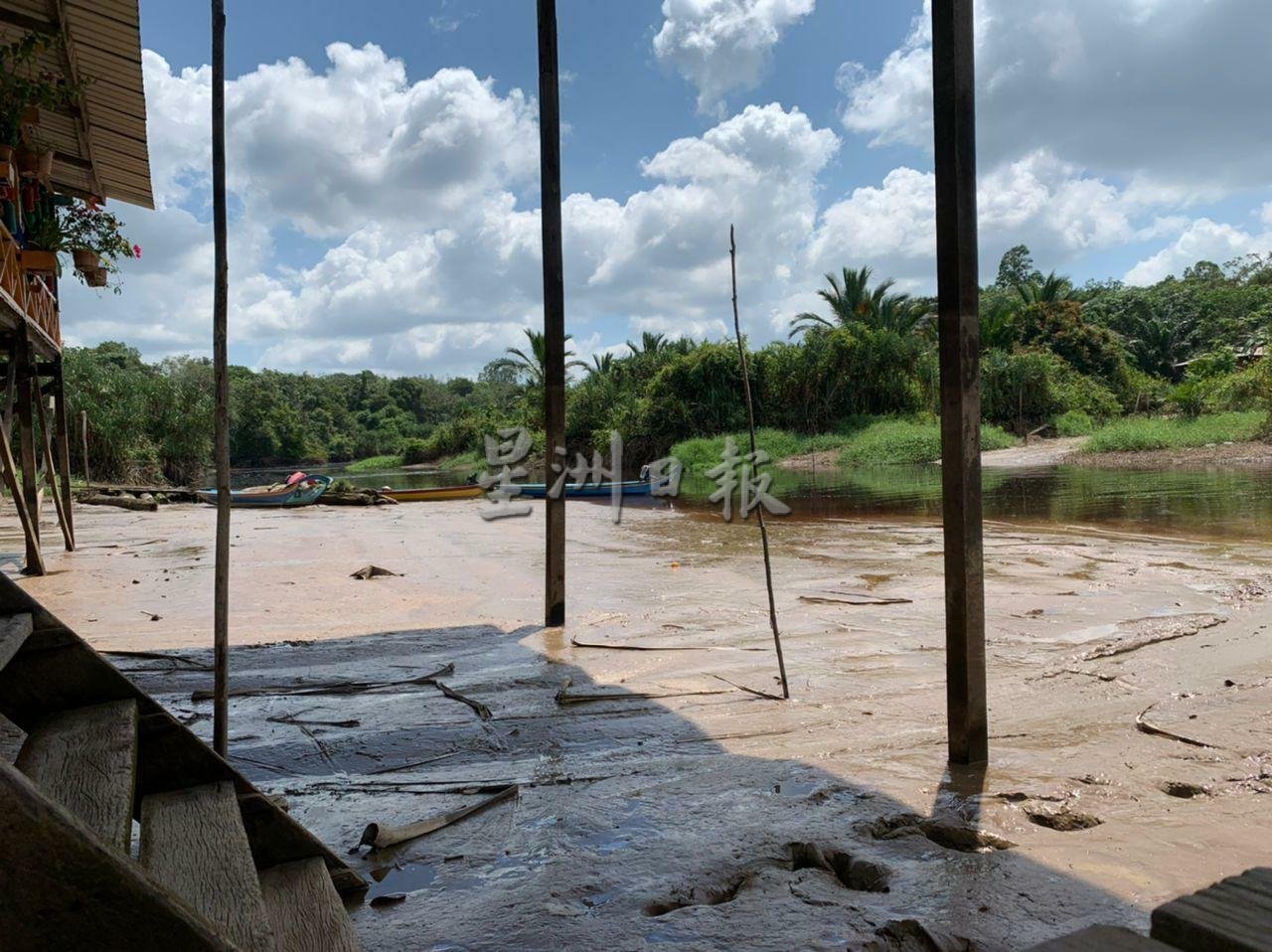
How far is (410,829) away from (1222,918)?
8.53ft

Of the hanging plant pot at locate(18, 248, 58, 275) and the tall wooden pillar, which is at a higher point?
the hanging plant pot at locate(18, 248, 58, 275)

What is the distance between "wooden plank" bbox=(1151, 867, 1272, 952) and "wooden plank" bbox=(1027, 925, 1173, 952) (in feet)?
0.08

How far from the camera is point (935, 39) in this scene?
3.16 metres

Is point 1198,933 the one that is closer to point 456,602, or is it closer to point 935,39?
point 935,39

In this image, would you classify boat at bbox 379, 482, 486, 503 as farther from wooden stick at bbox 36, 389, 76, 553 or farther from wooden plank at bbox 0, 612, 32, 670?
wooden plank at bbox 0, 612, 32, 670

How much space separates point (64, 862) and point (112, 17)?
8640mm

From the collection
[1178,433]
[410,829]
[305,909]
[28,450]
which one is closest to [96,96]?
[28,450]

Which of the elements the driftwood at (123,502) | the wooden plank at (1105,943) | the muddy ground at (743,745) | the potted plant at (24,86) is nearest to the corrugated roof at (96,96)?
the potted plant at (24,86)

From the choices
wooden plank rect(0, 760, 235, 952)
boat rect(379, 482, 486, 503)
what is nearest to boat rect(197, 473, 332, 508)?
boat rect(379, 482, 486, 503)

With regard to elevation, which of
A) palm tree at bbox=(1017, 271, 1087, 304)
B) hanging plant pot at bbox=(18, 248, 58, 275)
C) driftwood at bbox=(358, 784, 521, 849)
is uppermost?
palm tree at bbox=(1017, 271, 1087, 304)

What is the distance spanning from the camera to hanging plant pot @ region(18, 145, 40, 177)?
851 centimetres

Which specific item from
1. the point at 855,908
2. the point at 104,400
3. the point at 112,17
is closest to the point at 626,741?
the point at 855,908

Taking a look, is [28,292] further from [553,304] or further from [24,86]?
[553,304]

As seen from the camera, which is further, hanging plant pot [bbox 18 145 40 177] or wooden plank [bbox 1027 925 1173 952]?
hanging plant pot [bbox 18 145 40 177]
